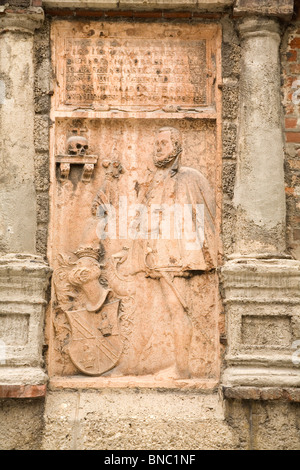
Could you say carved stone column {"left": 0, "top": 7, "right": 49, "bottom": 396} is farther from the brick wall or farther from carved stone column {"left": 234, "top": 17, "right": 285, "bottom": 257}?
the brick wall

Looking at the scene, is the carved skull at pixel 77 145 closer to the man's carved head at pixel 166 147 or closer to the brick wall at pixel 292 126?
the man's carved head at pixel 166 147

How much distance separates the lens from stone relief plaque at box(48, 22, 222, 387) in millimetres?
6094

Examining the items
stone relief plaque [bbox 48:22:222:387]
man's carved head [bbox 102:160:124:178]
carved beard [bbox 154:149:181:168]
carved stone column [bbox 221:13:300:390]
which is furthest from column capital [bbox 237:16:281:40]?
man's carved head [bbox 102:160:124:178]

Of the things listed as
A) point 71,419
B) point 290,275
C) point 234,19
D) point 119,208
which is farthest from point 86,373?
point 234,19

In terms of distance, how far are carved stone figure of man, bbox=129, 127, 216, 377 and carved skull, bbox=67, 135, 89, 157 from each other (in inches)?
22.4

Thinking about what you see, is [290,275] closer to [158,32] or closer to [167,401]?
[167,401]

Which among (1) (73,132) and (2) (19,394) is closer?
(2) (19,394)

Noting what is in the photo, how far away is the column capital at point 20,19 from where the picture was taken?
6.20 metres

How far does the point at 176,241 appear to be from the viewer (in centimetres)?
620

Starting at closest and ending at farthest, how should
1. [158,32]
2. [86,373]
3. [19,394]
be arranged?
[19,394], [86,373], [158,32]

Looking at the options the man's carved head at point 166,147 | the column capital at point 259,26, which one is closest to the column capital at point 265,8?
the column capital at point 259,26

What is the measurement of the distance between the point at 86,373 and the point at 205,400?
92 centimetres

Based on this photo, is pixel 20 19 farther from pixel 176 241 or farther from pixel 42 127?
pixel 176 241

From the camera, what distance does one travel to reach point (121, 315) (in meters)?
6.15
